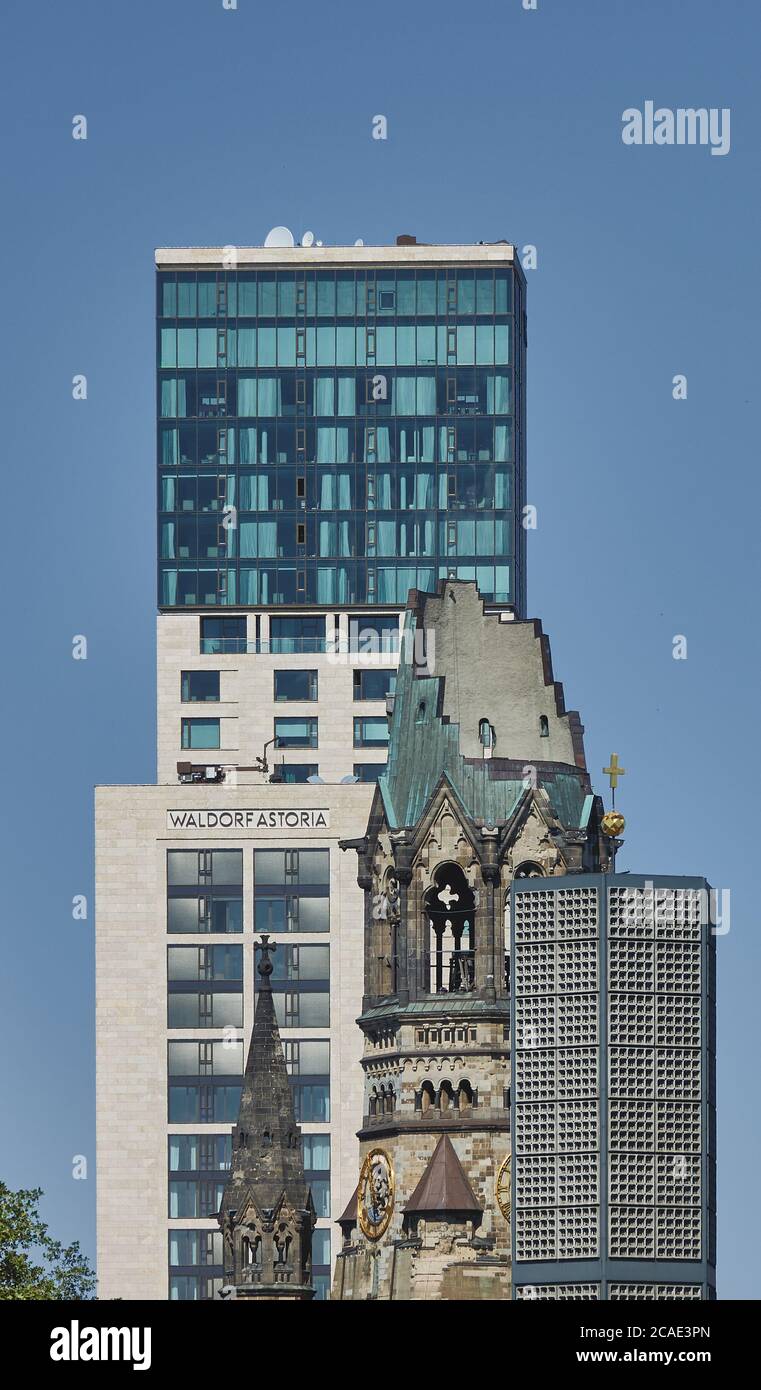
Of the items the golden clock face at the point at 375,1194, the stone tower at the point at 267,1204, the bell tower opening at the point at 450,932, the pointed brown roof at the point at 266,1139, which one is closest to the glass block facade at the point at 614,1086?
the bell tower opening at the point at 450,932

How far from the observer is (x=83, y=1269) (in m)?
190

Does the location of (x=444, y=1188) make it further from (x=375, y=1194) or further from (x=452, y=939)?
(x=452, y=939)

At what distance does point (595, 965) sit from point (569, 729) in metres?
19.3

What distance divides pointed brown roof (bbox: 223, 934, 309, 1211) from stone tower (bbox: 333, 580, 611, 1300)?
4.07m

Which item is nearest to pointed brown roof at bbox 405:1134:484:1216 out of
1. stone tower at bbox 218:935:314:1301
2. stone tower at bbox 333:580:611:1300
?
stone tower at bbox 333:580:611:1300

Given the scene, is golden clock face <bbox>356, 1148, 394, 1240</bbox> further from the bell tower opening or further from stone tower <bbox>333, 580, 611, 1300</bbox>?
the bell tower opening

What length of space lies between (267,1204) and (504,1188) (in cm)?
907

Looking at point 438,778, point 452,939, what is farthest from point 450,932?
point 438,778

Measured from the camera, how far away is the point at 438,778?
632 feet

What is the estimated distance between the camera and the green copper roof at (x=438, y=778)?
19112cm
